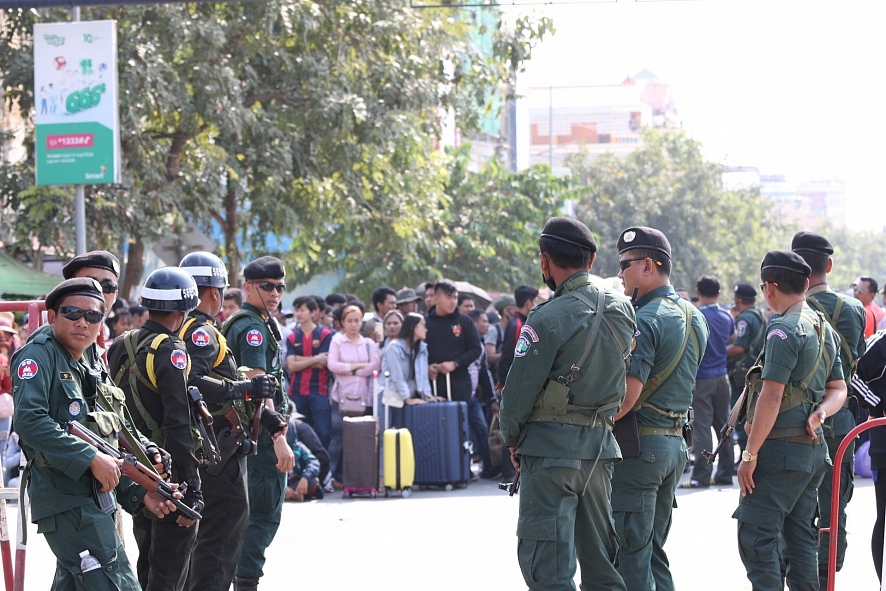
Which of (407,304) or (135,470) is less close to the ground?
(407,304)

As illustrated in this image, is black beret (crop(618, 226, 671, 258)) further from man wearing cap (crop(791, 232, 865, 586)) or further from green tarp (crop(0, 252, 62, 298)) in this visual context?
green tarp (crop(0, 252, 62, 298))

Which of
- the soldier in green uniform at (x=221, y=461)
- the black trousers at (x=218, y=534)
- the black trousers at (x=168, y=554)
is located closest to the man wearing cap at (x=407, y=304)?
the soldier in green uniform at (x=221, y=461)

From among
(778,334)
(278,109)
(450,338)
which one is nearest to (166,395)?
(778,334)

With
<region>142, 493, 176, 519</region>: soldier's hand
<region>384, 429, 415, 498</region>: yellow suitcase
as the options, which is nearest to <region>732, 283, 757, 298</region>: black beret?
<region>384, 429, 415, 498</region>: yellow suitcase

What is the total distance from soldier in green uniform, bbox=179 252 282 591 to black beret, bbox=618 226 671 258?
1983 mm

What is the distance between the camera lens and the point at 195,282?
593 centimetres

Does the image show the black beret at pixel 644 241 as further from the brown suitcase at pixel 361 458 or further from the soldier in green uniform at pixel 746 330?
the soldier in green uniform at pixel 746 330

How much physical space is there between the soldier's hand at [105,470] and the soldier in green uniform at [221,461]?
1208 mm

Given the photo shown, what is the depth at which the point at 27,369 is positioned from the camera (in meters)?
4.64

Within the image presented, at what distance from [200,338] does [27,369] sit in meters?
1.33

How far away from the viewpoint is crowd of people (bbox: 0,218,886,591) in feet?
15.7

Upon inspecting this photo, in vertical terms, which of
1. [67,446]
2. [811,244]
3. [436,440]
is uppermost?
[811,244]

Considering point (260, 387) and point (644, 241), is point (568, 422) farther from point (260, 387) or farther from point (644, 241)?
point (260, 387)

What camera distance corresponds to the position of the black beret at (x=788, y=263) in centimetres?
593
